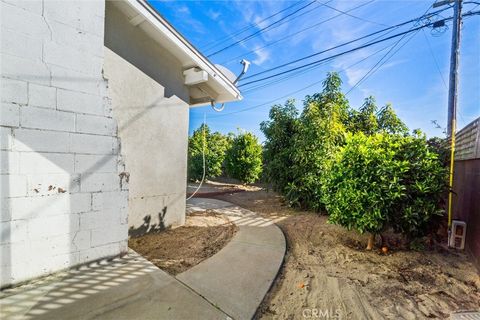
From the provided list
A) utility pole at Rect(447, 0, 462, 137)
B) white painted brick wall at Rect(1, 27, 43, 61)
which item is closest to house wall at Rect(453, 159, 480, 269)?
utility pole at Rect(447, 0, 462, 137)

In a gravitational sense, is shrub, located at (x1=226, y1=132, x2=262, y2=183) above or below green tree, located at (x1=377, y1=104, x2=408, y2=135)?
below

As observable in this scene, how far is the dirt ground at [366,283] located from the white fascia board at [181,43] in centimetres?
367

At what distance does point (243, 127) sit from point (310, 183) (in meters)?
7.09

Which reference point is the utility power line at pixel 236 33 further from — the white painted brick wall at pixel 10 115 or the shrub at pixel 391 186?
the white painted brick wall at pixel 10 115

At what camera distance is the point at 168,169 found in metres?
4.63

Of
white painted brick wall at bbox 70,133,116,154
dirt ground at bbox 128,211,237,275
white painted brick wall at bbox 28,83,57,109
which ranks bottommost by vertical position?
dirt ground at bbox 128,211,237,275

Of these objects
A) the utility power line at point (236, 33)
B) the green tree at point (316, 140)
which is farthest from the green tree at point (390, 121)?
the utility power line at point (236, 33)

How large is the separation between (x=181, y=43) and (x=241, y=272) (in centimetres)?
397

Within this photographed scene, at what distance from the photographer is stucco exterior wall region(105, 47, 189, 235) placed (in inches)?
149

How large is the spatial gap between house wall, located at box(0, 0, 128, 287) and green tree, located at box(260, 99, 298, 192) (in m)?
5.22

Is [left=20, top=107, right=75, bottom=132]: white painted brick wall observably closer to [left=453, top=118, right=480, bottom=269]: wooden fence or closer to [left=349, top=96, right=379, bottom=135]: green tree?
[left=453, top=118, right=480, bottom=269]: wooden fence

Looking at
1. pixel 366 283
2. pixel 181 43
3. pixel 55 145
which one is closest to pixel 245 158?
pixel 181 43

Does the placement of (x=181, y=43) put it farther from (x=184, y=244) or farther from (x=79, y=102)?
(x=184, y=244)

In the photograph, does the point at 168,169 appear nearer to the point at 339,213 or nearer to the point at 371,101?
the point at 339,213
